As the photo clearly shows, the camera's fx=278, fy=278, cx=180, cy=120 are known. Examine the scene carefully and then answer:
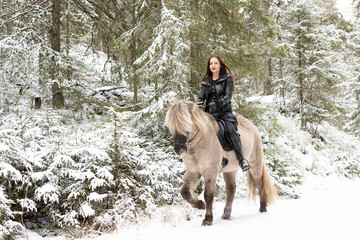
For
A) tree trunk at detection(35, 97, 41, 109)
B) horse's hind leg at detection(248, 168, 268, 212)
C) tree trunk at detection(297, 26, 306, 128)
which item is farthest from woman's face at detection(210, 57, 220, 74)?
tree trunk at detection(297, 26, 306, 128)

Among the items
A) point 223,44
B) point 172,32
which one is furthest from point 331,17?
point 172,32

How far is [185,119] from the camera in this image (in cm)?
381

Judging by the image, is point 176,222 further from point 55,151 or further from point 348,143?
point 348,143

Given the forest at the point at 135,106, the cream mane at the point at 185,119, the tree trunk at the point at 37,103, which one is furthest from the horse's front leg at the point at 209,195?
the tree trunk at the point at 37,103

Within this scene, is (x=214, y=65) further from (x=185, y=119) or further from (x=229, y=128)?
(x=185, y=119)

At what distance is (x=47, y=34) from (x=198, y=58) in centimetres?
633

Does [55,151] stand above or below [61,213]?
above

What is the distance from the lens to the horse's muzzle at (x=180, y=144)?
3.76 meters

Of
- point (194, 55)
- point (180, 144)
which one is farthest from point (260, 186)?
point (194, 55)

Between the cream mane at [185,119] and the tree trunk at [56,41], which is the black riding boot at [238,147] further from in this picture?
the tree trunk at [56,41]

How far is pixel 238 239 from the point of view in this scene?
3.41 m

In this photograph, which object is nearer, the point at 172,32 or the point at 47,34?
the point at 172,32

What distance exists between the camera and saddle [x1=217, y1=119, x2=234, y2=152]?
4.54 metres

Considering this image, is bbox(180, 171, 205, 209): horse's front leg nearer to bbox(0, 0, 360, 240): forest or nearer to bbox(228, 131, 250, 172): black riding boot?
bbox(228, 131, 250, 172): black riding boot
